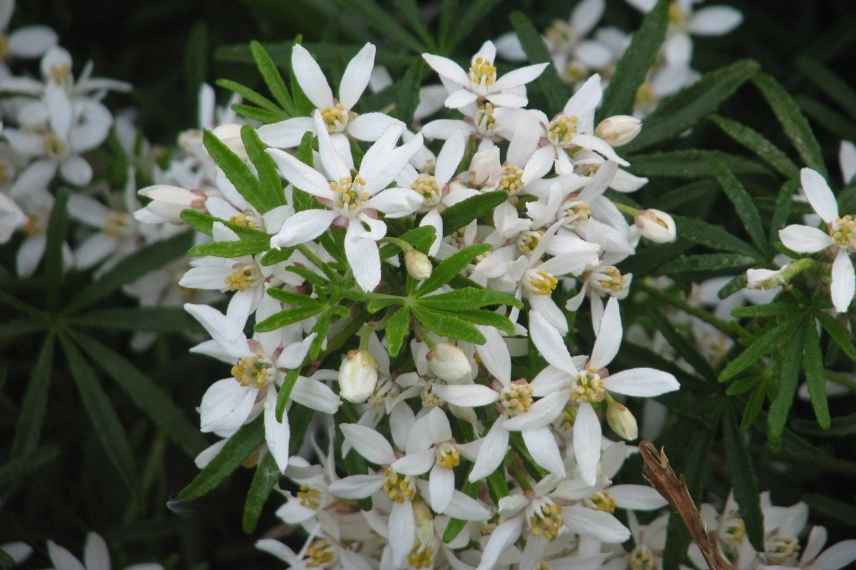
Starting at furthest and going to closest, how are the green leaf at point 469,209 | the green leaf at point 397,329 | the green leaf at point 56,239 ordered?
1. the green leaf at point 56,239
2. the green leaf at point 469,209
3. the green leaf at point 397,329

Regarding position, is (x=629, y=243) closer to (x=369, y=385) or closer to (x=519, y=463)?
(x=519, y=463)

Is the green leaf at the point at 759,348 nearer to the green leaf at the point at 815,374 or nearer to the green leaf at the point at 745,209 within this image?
the green leaf at the point at 815,374

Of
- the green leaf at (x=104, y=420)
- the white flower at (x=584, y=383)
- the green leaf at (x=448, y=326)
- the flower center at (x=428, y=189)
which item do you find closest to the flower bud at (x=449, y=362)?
the green leaf at (x=448, y=326)

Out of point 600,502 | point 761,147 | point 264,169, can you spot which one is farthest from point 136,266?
point 761,147

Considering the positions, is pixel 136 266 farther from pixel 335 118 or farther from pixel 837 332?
pixel 837 332

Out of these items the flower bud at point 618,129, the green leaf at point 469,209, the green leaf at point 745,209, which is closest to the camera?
the green leaf at point 469,209

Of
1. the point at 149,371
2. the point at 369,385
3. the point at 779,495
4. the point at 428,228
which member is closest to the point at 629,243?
the point at 428,228
